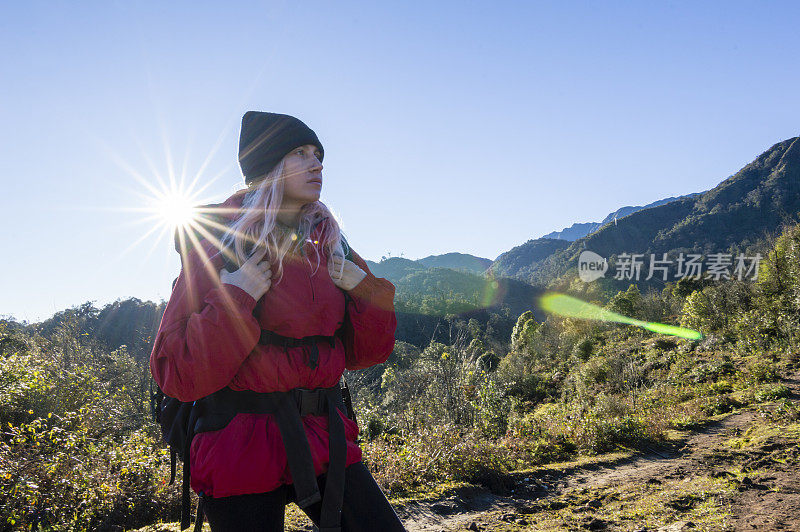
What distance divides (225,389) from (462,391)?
19.2 feet

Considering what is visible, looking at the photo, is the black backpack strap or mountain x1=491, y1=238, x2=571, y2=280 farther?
mountain x1=491, y1=238, x2=571, y2=280

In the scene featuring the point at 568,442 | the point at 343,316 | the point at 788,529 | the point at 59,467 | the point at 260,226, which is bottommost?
the point at 568,442

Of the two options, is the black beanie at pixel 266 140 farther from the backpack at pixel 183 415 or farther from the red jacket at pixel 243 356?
the red jacket at pixel 243 356

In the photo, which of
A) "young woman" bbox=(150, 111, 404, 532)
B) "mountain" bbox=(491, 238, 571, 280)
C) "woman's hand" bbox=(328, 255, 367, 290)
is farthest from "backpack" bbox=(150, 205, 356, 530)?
"mountain" bbox=(491, 238, 571, 280)

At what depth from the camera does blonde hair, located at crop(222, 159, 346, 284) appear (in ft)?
4.59

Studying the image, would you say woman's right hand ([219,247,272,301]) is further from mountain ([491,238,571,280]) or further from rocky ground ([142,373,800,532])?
mountain ([491,238,571,280])

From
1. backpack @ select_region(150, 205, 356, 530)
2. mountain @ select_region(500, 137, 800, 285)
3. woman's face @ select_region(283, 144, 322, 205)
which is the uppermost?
mountain @ select_region(500, 137, 800, 285)

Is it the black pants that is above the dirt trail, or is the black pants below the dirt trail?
above

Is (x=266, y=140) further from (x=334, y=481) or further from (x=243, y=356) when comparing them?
(x=334, y=481)

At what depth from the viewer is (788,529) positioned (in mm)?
2518

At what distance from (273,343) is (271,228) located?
40cm

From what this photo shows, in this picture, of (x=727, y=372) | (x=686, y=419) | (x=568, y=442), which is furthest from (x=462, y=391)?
(x=727, y=372)

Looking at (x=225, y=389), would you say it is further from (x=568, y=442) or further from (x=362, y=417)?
(x=362, y=417)

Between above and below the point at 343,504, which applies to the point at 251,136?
above
